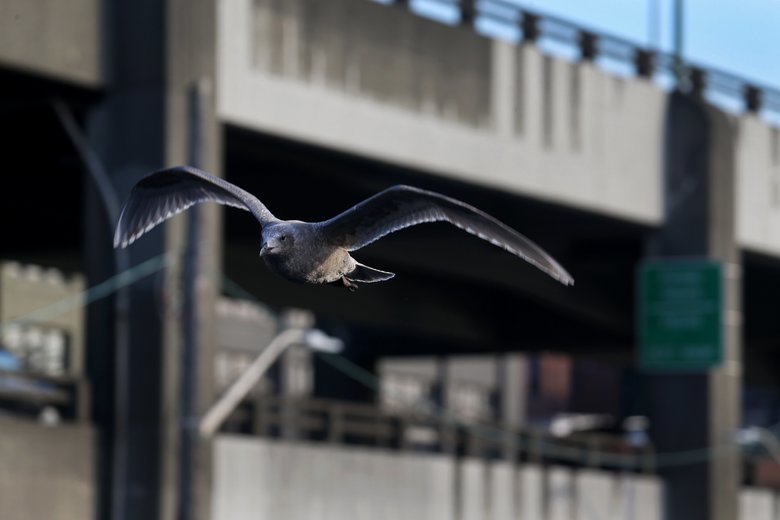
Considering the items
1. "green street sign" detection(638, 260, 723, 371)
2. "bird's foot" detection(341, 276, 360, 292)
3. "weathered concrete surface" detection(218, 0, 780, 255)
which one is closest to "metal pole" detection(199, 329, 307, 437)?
"weathered concrete surface" detection(218, 0, 780, 255)

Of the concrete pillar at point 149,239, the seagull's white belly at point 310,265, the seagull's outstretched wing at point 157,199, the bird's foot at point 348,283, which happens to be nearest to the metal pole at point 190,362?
the concrete pillar at point 149,239

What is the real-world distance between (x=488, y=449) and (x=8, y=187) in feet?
33.4

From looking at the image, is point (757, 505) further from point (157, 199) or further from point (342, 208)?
point (157, 199)

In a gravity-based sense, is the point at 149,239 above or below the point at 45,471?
above

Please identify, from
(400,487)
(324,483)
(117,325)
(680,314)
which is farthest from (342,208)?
(117,325)

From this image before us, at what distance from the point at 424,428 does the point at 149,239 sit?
34.9ft

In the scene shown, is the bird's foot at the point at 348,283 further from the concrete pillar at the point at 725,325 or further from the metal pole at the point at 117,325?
the concrete pillar at the point at 725,325

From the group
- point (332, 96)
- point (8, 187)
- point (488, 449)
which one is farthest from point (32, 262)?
point (332, 96)

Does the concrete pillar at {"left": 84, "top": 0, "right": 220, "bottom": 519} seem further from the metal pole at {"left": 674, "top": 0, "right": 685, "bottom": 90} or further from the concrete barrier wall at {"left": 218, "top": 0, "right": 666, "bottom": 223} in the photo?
the metal pole at {"left": 674, "top": 0, "right": 685, "bottom": 90}

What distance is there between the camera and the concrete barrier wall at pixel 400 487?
28.2 meters

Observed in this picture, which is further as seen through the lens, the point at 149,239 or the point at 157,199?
the point at 149,239

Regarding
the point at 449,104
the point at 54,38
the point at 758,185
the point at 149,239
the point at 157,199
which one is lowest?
the point at 157,199

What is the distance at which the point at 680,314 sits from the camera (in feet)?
116

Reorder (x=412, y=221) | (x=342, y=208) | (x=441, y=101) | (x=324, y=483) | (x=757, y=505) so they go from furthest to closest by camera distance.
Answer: (x=757, y=505), (x=342, y=208), (x=441, y=101), (x=324, y=483), (x=412, y=221)
